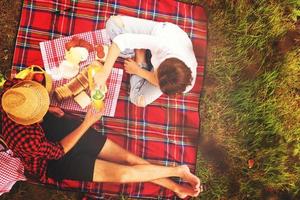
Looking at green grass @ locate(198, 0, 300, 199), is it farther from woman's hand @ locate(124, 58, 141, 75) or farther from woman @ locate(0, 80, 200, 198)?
woman's hand @ locate(124, 58, 141, 75)

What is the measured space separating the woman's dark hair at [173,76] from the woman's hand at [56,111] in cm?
70

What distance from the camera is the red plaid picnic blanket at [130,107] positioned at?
2.83 m

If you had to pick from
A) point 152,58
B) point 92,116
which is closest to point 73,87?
point 92,116

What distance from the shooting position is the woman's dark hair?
9.12ft

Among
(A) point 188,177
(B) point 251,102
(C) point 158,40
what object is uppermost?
(C) point 158,40

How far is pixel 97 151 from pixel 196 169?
28.9 inches

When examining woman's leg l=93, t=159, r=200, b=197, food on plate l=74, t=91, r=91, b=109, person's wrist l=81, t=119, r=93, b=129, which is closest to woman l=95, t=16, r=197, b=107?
food on plate l=74, t=91, r=91, b=109

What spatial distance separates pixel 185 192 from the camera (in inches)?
114

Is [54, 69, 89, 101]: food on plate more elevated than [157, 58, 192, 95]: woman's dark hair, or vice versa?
[157, 58, 192, 95]: woman's dark hair

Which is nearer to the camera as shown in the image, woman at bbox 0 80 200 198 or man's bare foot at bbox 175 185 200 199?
woman at bbox 0 80 200 198

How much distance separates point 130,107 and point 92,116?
10.6 inches

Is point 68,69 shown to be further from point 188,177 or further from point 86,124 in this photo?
point 188,177

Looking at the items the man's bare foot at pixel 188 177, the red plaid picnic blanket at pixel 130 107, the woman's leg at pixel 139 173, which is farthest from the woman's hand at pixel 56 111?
the man's bare foot at pixel 188 177

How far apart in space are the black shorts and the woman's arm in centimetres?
2
